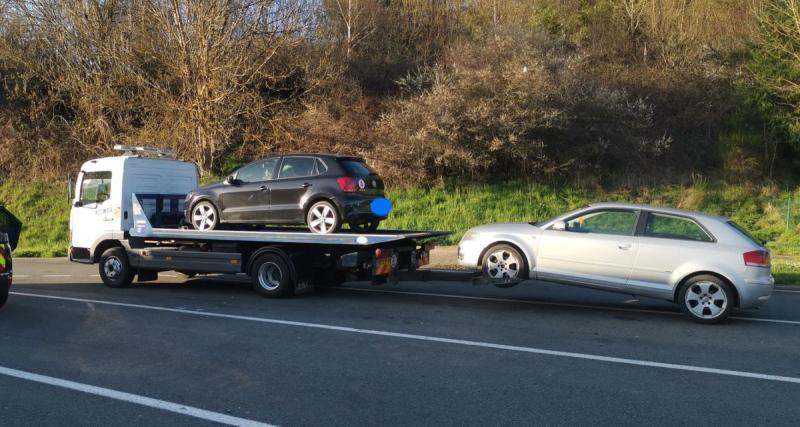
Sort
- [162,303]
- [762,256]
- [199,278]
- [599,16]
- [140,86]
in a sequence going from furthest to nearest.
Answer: [599,16] < [140,86] < [199,278] < [162,303] < [762,256]

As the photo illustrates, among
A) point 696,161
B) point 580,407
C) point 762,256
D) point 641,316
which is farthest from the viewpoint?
point 696,161

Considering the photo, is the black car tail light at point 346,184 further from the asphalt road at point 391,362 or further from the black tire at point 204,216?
A: the black tire at point 204,216

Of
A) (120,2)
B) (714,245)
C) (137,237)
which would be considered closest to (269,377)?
(714,245)

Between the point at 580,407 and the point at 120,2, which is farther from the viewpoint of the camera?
the point at 120,2

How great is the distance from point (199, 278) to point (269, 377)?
28.7 ft

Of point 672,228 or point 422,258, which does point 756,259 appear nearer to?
point 672,228

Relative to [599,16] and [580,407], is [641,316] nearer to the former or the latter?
[580,407]

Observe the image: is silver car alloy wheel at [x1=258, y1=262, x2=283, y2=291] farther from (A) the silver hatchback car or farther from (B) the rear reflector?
(B) the rear reflector

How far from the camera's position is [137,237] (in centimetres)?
1244

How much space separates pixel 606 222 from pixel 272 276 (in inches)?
207

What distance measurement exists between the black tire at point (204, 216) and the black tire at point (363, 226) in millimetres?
2358

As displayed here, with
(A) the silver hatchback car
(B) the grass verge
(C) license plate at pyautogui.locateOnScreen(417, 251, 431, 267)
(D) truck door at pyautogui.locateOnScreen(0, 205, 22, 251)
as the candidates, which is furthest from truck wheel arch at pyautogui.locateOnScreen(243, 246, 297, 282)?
(B) the grass verge

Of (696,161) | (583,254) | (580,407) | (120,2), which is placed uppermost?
(120,2)

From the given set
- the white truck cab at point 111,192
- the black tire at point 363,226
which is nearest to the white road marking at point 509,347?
the black tire at point 363,226
